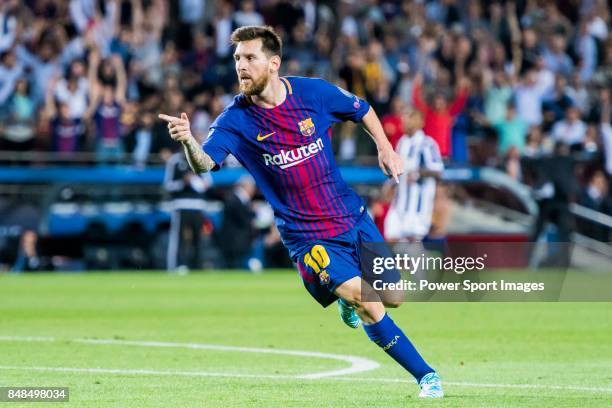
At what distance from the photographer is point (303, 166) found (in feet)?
29.5

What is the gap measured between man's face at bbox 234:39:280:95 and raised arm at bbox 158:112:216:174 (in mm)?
527

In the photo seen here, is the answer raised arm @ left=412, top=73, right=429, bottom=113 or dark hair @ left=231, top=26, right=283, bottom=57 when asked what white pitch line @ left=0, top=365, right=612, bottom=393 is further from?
raised arm @ left=412, top=73, right=429, bottom=113

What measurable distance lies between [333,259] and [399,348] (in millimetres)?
710

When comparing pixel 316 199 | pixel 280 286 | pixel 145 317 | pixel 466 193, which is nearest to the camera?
pixel 316 199

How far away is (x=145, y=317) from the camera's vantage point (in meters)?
15.5

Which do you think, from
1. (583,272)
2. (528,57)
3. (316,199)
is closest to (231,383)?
(316,199)

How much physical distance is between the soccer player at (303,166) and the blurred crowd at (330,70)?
12330 mm

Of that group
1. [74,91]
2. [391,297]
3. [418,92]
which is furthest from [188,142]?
[418,92]

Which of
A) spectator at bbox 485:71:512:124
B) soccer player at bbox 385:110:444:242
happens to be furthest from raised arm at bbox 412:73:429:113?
soccer player at bbox 385:110:444:242

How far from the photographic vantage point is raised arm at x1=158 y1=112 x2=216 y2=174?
8.09 m

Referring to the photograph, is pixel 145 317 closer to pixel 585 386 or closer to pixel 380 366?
pixel 380 366

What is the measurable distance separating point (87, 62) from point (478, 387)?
54.1 feet

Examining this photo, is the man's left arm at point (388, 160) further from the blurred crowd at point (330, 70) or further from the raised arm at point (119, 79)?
the raised arm at point (119, 79)

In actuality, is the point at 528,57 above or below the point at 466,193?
above
